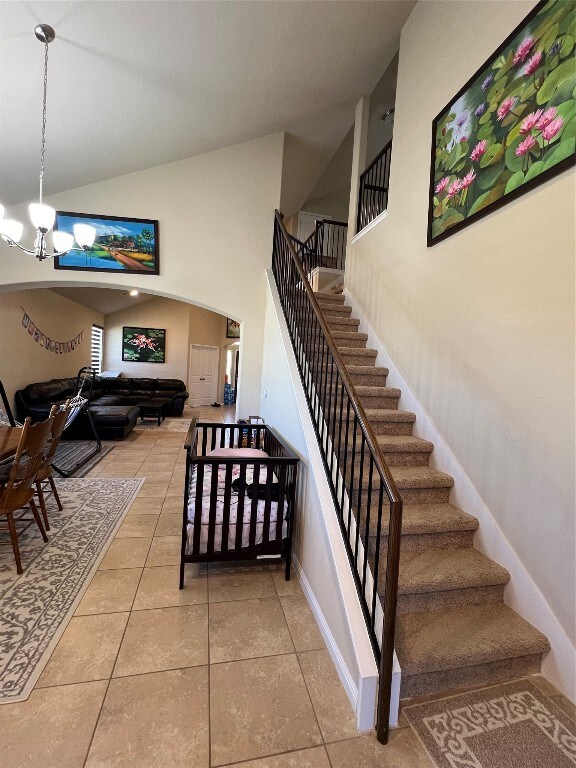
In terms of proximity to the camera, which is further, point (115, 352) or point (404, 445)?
point (115, 352)

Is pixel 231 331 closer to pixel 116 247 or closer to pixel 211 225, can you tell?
pixel 211 225

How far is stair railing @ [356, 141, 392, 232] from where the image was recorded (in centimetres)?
441

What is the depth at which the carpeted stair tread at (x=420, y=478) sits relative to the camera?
87.0 inches

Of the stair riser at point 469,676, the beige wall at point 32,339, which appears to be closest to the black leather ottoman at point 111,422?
the beige wall at point 32,339

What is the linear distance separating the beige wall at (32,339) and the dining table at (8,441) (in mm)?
3224

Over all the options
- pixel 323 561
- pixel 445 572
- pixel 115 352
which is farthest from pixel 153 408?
pixel 445 572

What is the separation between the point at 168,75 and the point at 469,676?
5.01m

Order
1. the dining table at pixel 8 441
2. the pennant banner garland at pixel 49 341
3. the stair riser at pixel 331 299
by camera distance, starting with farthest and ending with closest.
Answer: the pennant banner garland at pixel 49 341 < the stair riser at pixel 331 299 < the dining table at pixel 8 441

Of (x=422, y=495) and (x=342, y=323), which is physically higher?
(x=342, y=323)

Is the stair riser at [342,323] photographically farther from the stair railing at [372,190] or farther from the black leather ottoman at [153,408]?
the black leather ottoman at [153,408]

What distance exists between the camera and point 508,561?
185 centimetres

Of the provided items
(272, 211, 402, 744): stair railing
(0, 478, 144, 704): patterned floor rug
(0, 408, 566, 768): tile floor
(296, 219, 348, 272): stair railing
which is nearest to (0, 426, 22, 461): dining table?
(0, 478, 144, 704): patterned floor rug

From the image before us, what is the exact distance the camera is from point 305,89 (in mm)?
3906

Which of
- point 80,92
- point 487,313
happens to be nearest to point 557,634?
point 487,313
